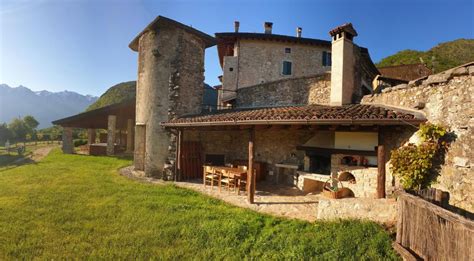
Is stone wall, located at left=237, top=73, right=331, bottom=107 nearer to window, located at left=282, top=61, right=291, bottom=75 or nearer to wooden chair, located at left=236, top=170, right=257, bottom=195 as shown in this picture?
wooden chair, located at left=236, top=170, right=257, bottom=195

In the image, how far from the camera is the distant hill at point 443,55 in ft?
105

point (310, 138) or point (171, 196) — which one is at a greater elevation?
point (310, 138)

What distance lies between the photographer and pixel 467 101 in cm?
532

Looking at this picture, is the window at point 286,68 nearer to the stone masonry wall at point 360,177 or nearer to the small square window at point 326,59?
the small square window at point 326,59

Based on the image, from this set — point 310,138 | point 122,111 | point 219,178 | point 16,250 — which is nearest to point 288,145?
point 310,138

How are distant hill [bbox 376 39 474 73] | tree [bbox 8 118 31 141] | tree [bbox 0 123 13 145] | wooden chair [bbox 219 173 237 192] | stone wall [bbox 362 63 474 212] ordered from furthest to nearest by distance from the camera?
tree [bbox 8 118 31 141]
tree [bbox 0 123 13 145]
distant hill [bbox 376 39 474 73]
wooden chair [bbox 219 173 237 192]
stone wall [bbox 362 63 474 212]

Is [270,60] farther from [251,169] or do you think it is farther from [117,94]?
[117,94]

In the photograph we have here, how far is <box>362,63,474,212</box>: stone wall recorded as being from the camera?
5.29 m

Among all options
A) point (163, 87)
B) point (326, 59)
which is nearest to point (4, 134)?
point (163, 87)

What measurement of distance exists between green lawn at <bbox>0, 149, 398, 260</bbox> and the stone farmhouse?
2005mm

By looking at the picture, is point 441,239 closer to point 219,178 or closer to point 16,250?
point 219,178

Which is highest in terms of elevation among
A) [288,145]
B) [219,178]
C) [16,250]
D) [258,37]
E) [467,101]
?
[258,37]

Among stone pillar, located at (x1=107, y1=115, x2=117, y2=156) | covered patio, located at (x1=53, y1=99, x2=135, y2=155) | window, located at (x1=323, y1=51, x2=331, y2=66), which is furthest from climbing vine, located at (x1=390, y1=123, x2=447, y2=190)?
stone pillar, located at (x1=107, y1=115, x2=117, y2=156)

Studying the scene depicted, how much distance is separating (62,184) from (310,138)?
396 inches
